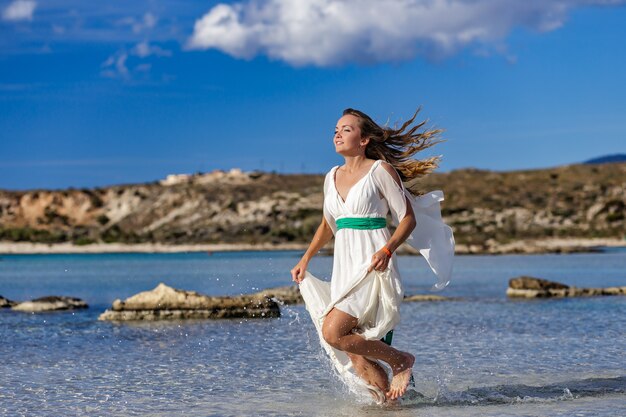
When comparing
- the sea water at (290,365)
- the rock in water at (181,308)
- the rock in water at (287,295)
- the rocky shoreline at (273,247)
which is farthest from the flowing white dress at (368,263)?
the rocky shoreline at (273,247)

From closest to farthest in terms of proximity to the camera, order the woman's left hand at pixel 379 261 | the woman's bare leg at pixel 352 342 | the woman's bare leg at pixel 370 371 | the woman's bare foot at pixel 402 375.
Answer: the woman's left hand at pixel 379 261 < the woman's bare leg at pixel 352 342 < the woman's bare foot at pixel 402 375 < the woman's bare leg at pixel 370 371

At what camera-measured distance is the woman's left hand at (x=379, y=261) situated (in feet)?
23.9

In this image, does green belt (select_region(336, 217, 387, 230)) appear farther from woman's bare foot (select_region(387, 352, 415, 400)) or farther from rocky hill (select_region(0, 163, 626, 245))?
rocky hill (select_region(0, 163, 626, 245))

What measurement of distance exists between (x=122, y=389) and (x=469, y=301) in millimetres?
13151

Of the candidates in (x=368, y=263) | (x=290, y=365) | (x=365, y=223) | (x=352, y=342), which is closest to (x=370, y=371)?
(x=352, y=342)

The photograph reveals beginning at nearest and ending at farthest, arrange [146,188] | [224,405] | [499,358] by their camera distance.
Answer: [224,405], [499,358], [146,188]

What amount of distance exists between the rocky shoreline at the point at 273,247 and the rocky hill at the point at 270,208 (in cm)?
124

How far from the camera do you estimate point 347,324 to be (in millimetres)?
7434

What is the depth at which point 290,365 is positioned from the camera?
35.2 feet

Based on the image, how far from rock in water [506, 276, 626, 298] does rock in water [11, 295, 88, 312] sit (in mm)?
9757

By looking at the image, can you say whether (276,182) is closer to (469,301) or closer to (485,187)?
(485,187)

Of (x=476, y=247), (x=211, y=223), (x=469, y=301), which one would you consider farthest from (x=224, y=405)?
(x=211, y=223)

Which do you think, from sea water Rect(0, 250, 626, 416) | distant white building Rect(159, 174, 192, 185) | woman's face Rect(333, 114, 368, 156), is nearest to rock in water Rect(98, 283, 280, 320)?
sea water Rect(0, 250, 626, 416)

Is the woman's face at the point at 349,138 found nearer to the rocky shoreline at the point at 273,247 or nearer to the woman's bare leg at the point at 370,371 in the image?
the woman's bare leg at the point at 370,371
